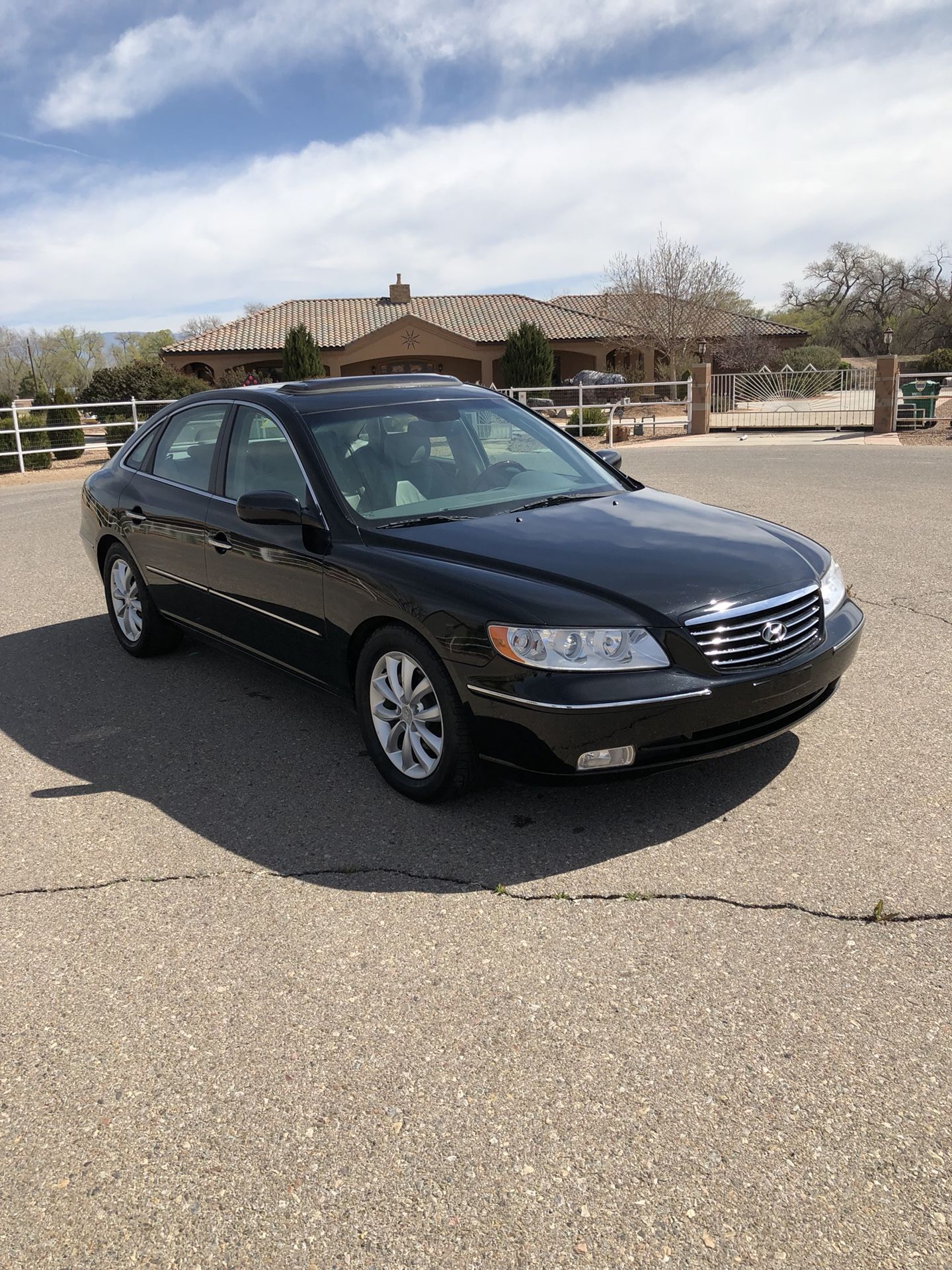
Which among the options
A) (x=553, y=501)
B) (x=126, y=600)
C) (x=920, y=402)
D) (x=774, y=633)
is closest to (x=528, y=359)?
(x=920, y=402)

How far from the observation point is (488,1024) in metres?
2.88

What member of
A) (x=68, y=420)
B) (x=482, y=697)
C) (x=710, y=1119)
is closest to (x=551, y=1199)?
(x=710, y=1119)

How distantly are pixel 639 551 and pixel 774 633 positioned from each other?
2.08 ft

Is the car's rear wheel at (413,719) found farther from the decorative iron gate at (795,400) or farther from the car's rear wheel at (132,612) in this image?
the decorative iron gate at (795,400)

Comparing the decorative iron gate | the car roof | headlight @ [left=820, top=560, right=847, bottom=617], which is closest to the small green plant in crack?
headlight @ [left=820, top=560, right=847, bottom=617]

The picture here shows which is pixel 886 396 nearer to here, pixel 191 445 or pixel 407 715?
pixel 191 445

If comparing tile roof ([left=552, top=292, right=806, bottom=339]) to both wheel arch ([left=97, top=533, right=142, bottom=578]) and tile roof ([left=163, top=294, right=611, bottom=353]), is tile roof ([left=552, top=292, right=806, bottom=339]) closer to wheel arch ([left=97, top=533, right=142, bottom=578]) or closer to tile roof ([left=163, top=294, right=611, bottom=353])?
tile roof ([left=163, top=294, right=611, bottom=353])

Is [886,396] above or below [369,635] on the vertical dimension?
above

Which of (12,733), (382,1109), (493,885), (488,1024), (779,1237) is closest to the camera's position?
(779,1237)

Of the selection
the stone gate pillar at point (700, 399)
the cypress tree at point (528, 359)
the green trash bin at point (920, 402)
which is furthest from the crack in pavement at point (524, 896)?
the cypress tree at point (528, 359)

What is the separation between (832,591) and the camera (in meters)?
4.44

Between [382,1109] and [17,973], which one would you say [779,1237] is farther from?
[17,973]

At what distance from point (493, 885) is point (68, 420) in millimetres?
25693

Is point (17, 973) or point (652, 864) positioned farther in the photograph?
point (652, 864)
